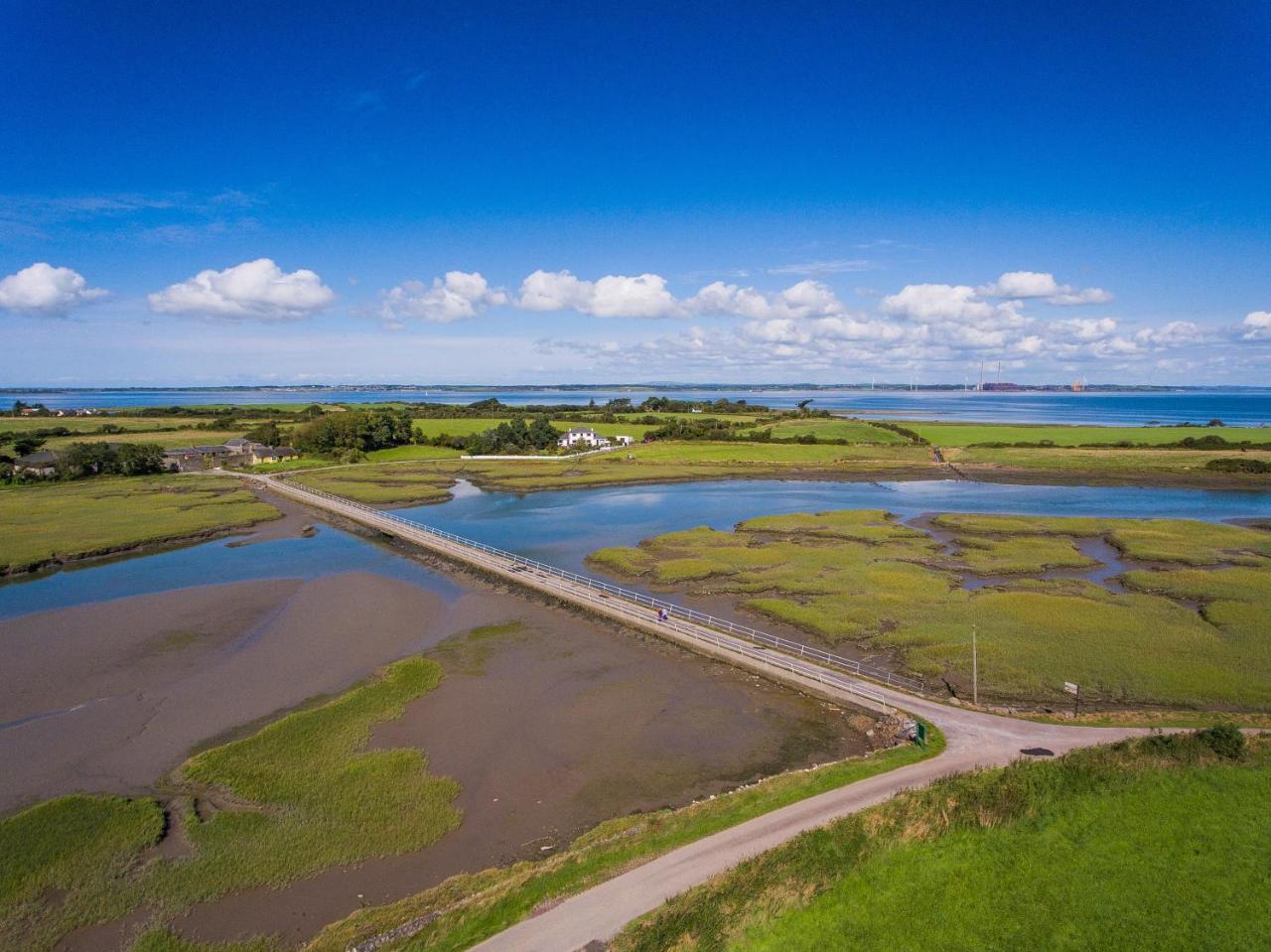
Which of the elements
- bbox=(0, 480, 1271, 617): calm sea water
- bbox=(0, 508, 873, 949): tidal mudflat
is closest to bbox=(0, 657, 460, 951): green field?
bbox=(0, 508, 873, 949): tidal mudflat

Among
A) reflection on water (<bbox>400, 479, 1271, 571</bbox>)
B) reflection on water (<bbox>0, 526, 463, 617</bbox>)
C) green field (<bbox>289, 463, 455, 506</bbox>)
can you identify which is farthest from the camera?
green field (<bbox>289, 463, 455, 506</bbox>)

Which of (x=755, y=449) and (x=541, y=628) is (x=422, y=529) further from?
(x=755, y=449)

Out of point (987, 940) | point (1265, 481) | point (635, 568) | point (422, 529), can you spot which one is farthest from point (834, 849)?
point (1265, 481)

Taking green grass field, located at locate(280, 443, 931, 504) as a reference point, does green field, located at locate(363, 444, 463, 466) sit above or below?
above

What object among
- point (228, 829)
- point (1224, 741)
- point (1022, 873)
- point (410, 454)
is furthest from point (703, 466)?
point (1022, 873)

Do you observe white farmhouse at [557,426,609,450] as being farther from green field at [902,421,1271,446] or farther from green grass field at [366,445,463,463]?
green field at [902,421,1271,446]

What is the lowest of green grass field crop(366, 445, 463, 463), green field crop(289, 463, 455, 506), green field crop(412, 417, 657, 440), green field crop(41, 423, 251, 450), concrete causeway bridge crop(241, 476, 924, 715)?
concrete causeway bridge crop(241, 476, 924, 715)
